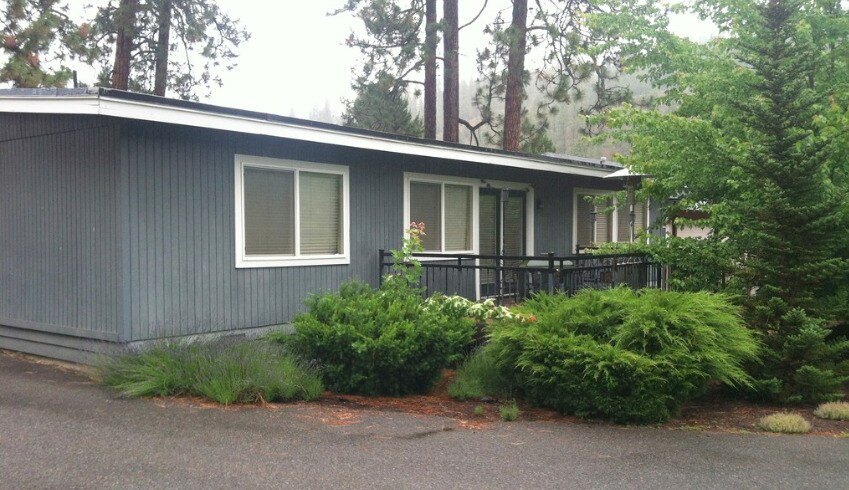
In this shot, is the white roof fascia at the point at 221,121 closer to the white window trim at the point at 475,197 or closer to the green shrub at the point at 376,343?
the white window trim at the point at 475,197

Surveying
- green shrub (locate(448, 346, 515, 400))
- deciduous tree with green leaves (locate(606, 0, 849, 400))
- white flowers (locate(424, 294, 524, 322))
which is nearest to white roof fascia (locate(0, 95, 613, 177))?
Result: white flowers (locate(424, 294, 524, 322))

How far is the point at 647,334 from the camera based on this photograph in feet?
21.8

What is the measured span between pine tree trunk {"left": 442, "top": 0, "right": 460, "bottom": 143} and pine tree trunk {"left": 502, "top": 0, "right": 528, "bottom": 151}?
139cm

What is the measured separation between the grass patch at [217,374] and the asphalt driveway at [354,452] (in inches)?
10.5

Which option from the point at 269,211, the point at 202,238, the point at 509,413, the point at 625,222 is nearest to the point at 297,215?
the point at 269,211

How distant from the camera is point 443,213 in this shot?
1218cm

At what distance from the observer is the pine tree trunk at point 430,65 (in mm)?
19844

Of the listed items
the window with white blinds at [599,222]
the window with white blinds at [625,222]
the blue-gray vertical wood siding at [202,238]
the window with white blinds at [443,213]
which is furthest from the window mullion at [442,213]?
the window with white blinds at [625,222]

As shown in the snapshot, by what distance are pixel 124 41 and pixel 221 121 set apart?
39.4ft

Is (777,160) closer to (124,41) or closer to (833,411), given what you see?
(833,411)

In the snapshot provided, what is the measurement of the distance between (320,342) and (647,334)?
2959 mm

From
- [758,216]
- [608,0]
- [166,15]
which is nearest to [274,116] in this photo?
[608,0]

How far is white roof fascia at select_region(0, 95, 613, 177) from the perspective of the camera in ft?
23.8

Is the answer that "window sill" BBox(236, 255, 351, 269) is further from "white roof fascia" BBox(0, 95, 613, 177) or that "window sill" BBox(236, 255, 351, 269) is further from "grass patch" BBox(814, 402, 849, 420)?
"grass patch" BBox(814, 402, 849, 420)
